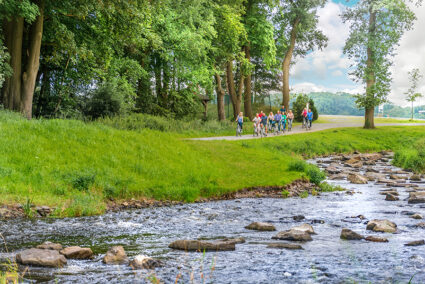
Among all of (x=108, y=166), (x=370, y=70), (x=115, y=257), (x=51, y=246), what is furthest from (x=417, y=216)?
(x=370, y=70)

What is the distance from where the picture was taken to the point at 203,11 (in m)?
40.9

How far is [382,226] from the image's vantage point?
37.2ft

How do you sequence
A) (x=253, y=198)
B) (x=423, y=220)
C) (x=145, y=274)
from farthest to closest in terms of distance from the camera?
(x=253, y=198) < (x=423, y=220) < (x=145, y=274)

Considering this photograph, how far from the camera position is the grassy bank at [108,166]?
15133 millimetres

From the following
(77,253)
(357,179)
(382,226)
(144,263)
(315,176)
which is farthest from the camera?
(357,179)

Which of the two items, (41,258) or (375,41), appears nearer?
(41,258)

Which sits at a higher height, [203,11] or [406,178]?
[203,11]

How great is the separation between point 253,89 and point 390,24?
29.5 metres

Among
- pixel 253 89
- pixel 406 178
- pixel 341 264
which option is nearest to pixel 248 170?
pixel 406 178

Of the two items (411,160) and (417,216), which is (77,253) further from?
(411,160)

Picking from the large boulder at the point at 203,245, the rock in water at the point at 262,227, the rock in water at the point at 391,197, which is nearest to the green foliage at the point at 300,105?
the rock in water at the point at 391,197

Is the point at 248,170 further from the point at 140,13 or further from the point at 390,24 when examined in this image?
the point at 390,24

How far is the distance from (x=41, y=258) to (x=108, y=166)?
10.5 metres

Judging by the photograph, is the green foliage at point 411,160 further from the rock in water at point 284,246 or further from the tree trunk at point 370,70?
the rock in water at point 284,246
